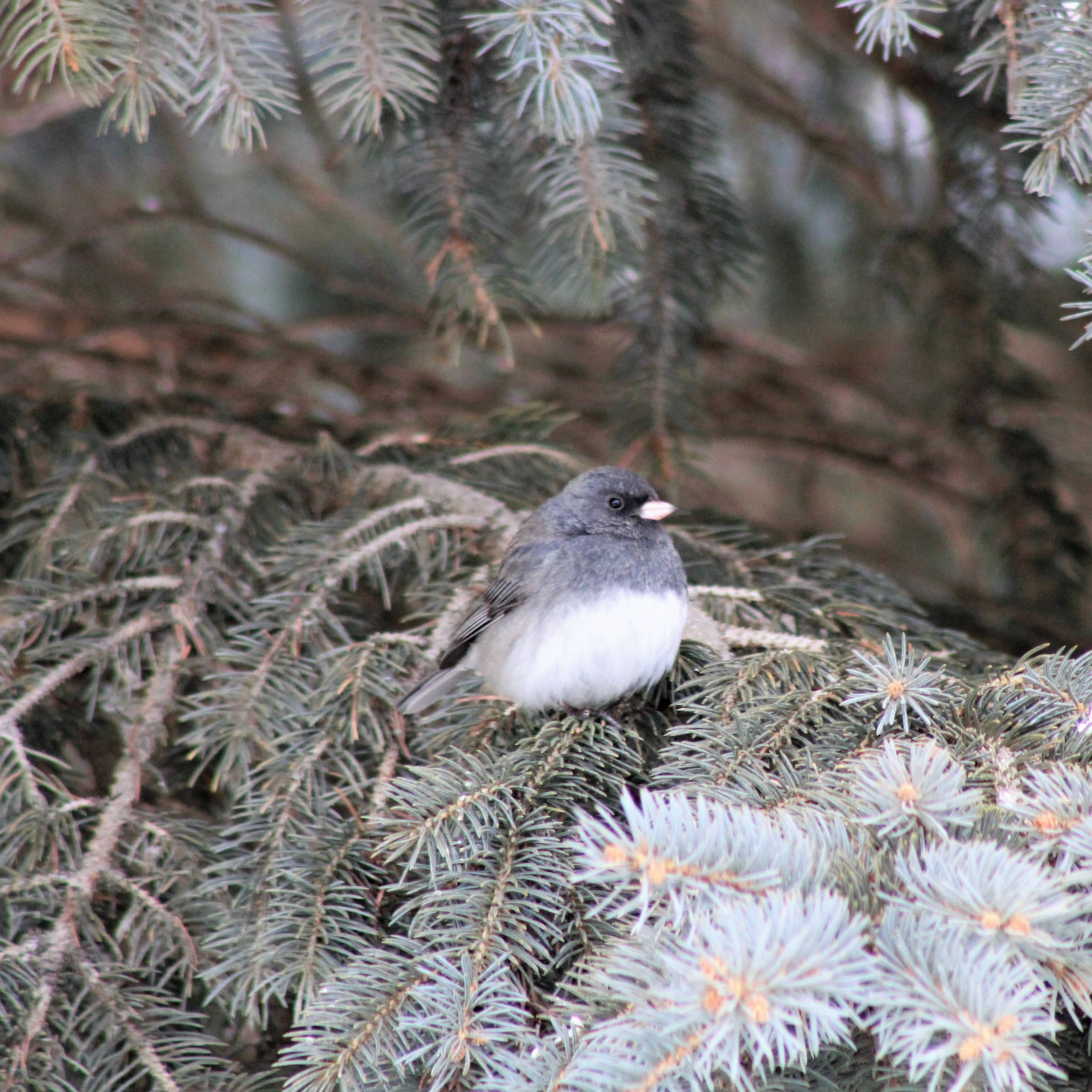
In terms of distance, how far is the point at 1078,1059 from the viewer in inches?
35.3

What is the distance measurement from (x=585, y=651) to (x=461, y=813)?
49 centimetres

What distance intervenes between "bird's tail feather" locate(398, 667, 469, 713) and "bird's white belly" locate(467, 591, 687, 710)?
9 centimetres

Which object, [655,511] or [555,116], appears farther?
[655,511]

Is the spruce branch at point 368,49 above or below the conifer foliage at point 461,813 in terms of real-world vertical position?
above

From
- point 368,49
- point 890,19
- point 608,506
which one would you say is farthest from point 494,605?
point 890,19

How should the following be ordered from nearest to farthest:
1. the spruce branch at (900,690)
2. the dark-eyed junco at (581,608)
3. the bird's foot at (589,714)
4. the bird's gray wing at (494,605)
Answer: the spruce branch at (900,690) < the bird's foot at (589,714) < the dark-eyed junco at (581,608) < the bird's gray wing at (494,605)

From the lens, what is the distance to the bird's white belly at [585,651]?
4.86 ft

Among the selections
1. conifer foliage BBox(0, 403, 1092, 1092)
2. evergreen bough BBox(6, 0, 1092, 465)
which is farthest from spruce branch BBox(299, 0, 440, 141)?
conifer foliage BBox(0, 403, 1092, 1092)

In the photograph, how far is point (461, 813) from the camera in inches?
44.0

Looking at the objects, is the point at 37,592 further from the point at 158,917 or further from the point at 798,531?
the point at 798,531

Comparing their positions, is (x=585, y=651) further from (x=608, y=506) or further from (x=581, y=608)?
(x=608, y=506)

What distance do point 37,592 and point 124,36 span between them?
0.83 m

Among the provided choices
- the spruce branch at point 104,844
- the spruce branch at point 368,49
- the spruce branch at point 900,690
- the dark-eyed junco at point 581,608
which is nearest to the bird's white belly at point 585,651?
the dark-eyed junco at point 581,608

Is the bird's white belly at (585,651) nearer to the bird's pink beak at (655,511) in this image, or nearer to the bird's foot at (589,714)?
the bird's foot at (589,714)
